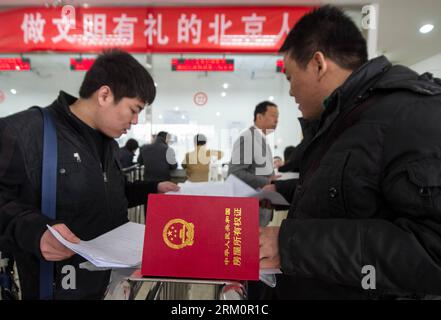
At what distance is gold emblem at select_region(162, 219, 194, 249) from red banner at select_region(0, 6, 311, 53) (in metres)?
2.67

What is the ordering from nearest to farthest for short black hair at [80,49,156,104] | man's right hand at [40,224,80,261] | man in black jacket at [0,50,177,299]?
man's right hand at [40,224,80,261], man in black jacket at [0,50,177,299], short black hair at [80,49,156,104]

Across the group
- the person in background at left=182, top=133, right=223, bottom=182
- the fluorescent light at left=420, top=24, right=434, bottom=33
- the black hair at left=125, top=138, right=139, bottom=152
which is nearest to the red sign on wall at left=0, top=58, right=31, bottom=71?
the black hair at left=125, top=138, right=139, bottom=152

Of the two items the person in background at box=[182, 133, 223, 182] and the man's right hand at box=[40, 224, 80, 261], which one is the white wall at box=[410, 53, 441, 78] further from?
the person in background at box=[182, 133, 223, 182]

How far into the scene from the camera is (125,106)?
1.02 meters

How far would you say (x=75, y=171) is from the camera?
0.92 m

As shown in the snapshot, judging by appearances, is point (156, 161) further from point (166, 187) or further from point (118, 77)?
point (118, 77)

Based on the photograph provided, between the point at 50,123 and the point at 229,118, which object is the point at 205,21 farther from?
the point at 229,118

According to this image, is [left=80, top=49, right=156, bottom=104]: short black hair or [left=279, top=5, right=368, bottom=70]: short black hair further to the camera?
[left=80, top=49, right=156, bottom=104]: short black hair

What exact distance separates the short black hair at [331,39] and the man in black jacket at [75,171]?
0.55m

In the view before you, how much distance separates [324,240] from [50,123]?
0.88 meters

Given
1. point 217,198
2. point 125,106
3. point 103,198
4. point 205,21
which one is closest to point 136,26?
point 205,21

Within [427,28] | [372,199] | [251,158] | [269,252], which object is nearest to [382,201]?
[372,199]

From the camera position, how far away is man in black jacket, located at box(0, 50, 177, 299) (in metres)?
0.80

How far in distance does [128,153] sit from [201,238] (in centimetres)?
327
